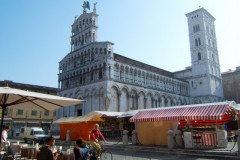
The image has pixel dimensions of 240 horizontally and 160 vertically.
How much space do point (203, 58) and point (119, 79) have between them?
98.8 ft

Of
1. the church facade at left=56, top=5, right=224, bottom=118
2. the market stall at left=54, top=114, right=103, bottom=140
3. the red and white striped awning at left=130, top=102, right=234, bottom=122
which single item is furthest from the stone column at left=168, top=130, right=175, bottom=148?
the church facade at left=56, top=5, right=224, bottom=118

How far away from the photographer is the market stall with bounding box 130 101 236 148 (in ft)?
42.8

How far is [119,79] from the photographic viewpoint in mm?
35219

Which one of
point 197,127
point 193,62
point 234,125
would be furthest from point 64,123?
point 193,62

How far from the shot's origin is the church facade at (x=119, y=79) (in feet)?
112

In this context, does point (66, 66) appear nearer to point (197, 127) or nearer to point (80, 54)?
point (80, 54)

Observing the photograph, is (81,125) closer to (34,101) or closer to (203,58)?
(34,101)

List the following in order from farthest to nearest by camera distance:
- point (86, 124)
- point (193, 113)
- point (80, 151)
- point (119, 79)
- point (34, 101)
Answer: point (119, 79)
point (86, 124)
point (193, 113)
point (34, 101)
point (80, 151)

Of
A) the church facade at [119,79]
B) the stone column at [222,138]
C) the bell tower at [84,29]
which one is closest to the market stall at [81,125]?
the church facade at [119,79]

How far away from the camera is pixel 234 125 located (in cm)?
1453

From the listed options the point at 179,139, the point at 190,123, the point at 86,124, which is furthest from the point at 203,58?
the point at 179,139

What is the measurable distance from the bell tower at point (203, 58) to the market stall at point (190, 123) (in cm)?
4001

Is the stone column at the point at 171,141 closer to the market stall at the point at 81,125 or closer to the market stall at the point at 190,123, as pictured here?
the market stall at the point at 190,123

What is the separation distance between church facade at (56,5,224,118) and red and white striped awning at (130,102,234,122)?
53.9ft
